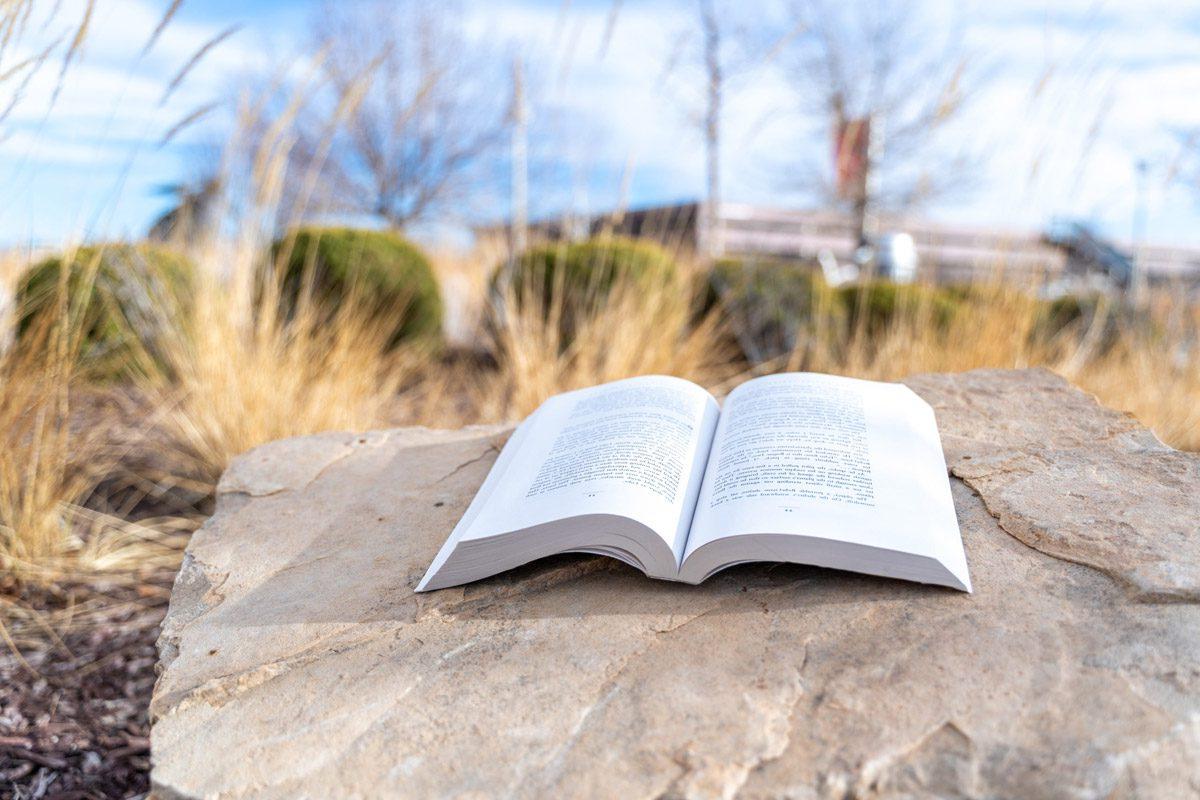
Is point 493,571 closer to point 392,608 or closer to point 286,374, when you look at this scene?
point 392,608

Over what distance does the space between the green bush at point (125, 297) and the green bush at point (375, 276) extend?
1.99ft

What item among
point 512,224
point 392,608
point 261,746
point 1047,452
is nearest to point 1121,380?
point 1047,452

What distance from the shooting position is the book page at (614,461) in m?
1.17

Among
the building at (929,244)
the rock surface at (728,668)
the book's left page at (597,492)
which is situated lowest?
the building at (929,244)

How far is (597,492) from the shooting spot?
3.88 ft

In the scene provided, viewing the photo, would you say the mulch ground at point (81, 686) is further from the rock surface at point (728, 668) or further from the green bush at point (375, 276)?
the green bush at point (375, 276)

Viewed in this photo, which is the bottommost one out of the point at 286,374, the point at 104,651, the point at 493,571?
the point at 104,651

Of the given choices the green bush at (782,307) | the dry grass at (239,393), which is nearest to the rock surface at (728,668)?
the dry grass at (239,393)

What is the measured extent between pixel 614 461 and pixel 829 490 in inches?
11.7

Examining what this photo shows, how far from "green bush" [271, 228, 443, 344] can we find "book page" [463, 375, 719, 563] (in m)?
3.36

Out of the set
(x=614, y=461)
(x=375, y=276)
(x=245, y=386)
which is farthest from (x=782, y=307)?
(x=614, y=461)

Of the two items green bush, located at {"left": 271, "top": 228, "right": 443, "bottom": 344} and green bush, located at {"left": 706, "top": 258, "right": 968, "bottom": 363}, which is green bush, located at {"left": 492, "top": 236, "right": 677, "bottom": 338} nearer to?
green bush, located at {"left": 706, "top": 258, "right": 968, "bottom": 363}

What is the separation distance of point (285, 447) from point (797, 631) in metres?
1.25

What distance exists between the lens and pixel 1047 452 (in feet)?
4.80
